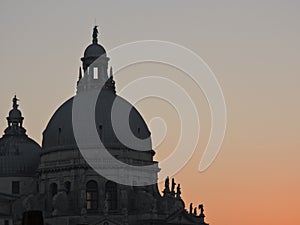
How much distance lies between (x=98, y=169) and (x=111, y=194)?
9.06 feet

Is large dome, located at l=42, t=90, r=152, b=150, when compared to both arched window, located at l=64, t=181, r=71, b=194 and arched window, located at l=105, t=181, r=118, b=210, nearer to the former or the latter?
arched window, located at l=64, t=181, r=71, b=194

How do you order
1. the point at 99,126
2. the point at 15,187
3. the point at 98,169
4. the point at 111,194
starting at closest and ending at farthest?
the point at 98,169 → the point at 111,194 → the point at 99,126 → the point at 15,187

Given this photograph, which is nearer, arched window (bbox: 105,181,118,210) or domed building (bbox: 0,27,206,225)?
domed building (bbox: 0,27,206,225)

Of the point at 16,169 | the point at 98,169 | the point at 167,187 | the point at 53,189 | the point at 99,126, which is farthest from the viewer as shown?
the point at 167,187

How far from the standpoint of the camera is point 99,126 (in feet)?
291

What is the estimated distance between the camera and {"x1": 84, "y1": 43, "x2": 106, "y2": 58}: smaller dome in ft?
309

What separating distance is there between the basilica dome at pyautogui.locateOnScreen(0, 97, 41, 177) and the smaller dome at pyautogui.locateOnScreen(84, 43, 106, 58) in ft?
35.4

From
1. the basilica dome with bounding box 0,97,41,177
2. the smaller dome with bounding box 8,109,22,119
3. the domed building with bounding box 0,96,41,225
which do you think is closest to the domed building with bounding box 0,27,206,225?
the domed building with bounding box 0,96,41,225

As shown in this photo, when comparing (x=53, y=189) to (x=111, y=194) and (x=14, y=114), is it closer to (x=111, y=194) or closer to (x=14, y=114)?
(x=111, y=194)

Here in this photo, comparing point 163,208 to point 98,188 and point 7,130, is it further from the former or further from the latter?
point 7,130

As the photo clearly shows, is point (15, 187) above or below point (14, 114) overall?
below

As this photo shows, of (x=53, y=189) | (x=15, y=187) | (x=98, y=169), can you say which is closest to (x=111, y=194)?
(x=98, y=169)

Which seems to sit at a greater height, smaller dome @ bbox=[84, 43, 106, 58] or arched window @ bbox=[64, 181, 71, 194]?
smaller dome @ bbox=[84, 43, 106, 58]

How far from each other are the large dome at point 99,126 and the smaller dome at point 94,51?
4.28 meters
